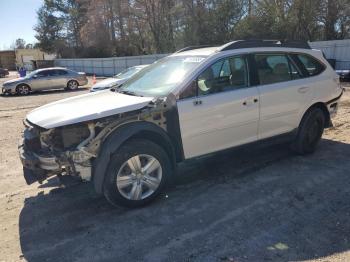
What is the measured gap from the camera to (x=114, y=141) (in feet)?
13.5

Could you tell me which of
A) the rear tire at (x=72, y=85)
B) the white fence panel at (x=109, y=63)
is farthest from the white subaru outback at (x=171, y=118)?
the white fence panel at (x=109, y=63)

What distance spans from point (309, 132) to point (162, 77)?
8.66 ft

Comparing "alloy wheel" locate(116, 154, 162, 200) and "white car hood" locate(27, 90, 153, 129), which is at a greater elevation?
"white car hood" locate(27, 90, 153, 129)

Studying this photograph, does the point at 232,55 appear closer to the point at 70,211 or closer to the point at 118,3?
the point at 70,211

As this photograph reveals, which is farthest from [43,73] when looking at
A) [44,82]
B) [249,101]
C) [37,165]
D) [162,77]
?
[249,101]

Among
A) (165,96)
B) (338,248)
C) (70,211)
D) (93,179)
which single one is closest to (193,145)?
(165,96)

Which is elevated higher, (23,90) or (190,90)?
(190,90)

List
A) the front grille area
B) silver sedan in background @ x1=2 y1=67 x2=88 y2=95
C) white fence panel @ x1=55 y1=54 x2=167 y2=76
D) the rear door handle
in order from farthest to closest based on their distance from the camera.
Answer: white fence panel @ x1=55 y1=54 x2=167 y2=76 < silver sedan in background @ x1=2 y1=67 x2=88 y2=95 < the rear door handle < the front grille area

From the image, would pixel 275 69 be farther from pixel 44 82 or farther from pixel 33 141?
pixel 44 82

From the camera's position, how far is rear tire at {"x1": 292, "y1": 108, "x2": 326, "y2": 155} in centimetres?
588

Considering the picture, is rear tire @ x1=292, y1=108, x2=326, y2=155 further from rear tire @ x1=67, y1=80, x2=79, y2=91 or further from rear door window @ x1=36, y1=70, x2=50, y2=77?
rear tire @ x1=67, y1=80, x2=79, y2=91

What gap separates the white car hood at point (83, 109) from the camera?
4.06 m

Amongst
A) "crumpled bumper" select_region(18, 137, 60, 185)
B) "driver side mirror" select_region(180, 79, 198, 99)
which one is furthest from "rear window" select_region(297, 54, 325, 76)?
"crumpled bumper" select_region(18, 137, 60, 185)

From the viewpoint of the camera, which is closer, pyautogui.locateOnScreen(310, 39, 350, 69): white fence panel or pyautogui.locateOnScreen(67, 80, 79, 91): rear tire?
pyautogui.locateOnScreen(310, 39, 350, 69): white fence panel
